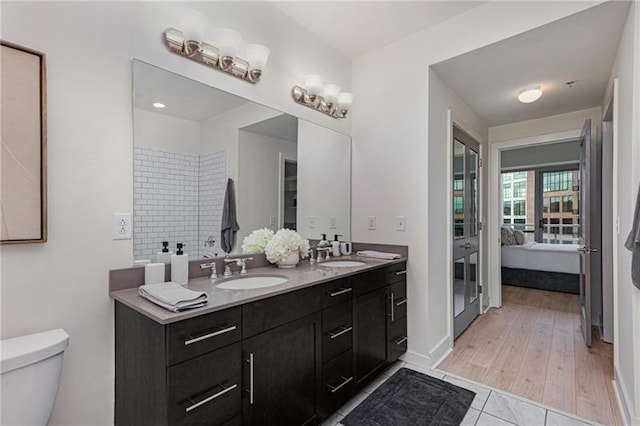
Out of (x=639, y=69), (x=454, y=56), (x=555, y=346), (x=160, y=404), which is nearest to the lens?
(x=160, y=404)

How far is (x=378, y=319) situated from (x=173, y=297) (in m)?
1.46

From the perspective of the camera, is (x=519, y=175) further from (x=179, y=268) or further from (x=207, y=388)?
(x=207, y=388)

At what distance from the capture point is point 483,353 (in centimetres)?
274

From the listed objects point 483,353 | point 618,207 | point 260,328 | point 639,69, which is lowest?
point 483,353

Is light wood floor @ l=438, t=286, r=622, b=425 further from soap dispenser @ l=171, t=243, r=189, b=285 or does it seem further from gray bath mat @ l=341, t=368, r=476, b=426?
soap dispenser @ l=171, t=243, r=189, b=285

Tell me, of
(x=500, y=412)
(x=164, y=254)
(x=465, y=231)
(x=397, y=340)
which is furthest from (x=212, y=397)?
(x=465, y=231)

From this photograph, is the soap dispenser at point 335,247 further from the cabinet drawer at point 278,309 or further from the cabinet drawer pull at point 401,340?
the cabinet drawer at point 278,309

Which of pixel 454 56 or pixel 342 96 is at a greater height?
pixel 454 56

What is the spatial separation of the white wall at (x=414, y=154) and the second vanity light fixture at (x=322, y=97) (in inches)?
10.0

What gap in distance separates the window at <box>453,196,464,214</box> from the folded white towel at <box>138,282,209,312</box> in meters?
2.47

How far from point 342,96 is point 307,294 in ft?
5.97

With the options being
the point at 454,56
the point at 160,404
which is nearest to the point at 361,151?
the point at 454,56

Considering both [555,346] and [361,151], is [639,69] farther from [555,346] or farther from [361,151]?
[555,346]

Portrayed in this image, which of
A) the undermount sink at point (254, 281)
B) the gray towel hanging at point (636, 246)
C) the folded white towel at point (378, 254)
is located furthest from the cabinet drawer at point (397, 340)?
the gray towel hanging at point (636, 246)
